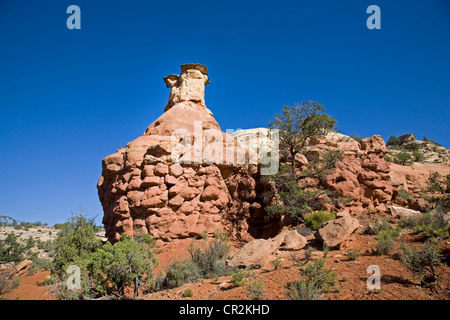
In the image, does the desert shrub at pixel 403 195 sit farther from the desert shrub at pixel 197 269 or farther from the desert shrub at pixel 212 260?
the desert shrub at pixel 197 269

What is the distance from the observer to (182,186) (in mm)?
13664

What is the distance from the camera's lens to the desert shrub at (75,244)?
34.8 feet

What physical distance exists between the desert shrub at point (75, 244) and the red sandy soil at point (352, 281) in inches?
54.3

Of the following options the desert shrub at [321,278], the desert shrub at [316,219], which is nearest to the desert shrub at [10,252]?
the desert shrub at [316,219]

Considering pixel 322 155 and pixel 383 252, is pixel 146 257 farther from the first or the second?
pixel 322 155

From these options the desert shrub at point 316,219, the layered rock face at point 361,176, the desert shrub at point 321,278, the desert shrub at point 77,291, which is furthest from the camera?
the layered rock face at point 361,176

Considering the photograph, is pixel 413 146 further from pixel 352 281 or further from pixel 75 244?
pixel 75 244

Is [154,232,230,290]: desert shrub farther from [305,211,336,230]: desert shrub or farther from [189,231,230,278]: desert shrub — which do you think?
[305,211,336,230]: desert shrub

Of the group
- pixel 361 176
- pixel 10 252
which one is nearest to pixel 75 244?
pixel 10 252

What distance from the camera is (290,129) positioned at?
638 inches

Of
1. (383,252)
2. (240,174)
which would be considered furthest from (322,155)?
(383,252)

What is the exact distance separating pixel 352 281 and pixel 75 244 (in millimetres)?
11090

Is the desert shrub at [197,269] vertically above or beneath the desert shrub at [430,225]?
beneath
